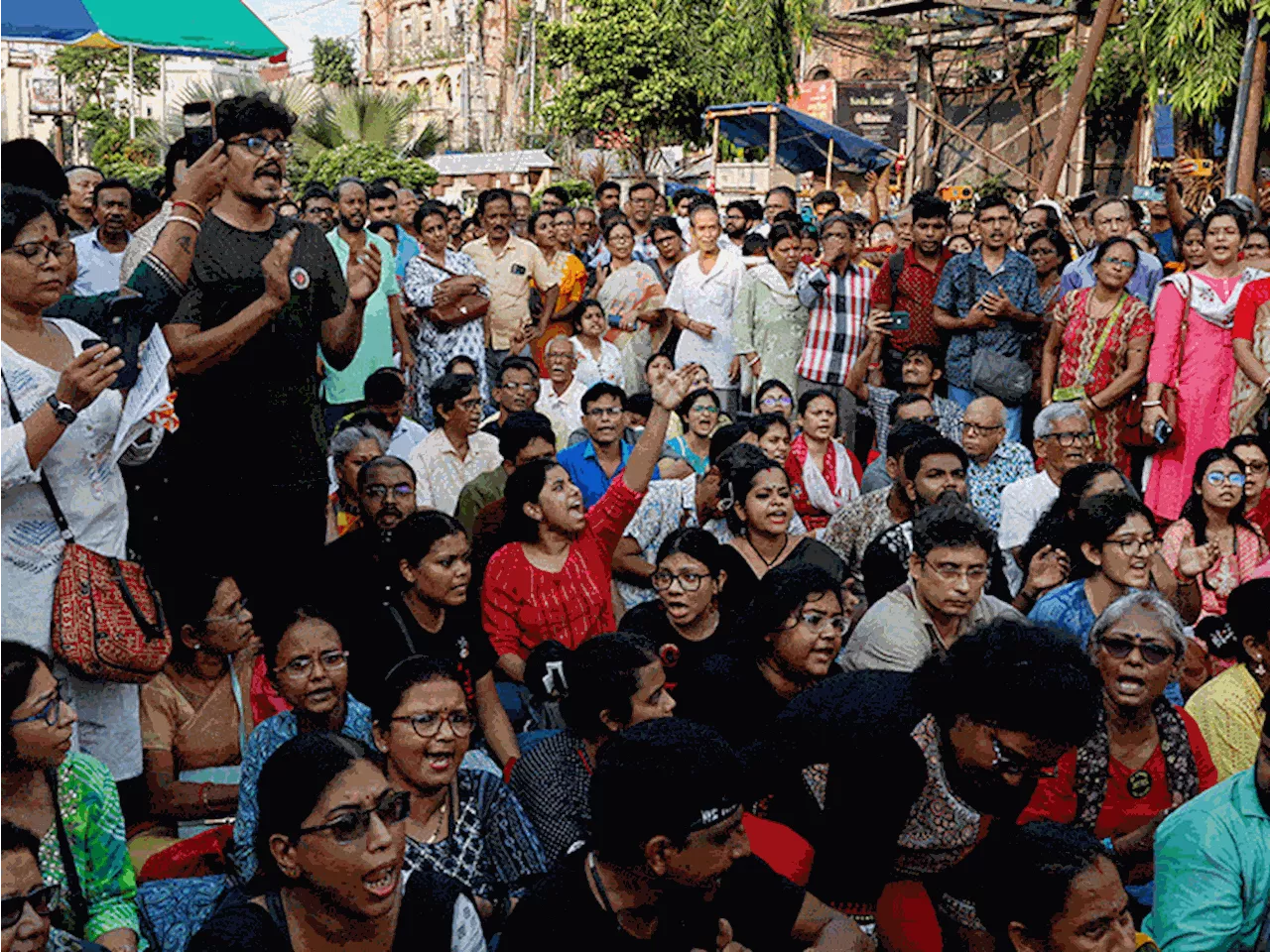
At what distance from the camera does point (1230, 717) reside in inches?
161

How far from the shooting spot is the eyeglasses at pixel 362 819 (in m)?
2.76

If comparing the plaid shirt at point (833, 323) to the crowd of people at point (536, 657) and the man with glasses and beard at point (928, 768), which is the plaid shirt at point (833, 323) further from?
the man with glasses and beard at point (928, 768)

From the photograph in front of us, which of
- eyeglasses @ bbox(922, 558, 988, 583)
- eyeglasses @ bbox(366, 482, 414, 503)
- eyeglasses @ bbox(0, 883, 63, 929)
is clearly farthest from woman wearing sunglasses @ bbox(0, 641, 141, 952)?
eyeglasses @ bbox(922, 558, 988, 583)

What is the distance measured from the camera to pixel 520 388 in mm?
7273

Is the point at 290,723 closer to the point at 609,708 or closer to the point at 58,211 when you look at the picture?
the point at 609,708

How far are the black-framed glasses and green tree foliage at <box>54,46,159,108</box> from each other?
4348cm

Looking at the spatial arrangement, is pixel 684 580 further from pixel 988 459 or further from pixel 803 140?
pixel 803 140

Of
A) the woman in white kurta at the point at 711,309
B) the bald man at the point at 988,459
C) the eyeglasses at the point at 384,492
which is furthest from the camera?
the woman in white kurta at the point at 711,309

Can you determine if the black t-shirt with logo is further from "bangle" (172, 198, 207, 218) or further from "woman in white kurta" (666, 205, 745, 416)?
"woman in white kurta" (666, 205, 745, 416)

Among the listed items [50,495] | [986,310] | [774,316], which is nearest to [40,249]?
[50,495]

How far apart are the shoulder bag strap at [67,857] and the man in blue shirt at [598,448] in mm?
3547

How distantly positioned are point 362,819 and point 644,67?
28.2 meters

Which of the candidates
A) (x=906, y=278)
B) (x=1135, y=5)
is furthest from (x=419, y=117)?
(x=906, y=278)

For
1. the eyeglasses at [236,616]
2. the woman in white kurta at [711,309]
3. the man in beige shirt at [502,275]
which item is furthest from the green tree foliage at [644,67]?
the eyeglasses at [236,616]
